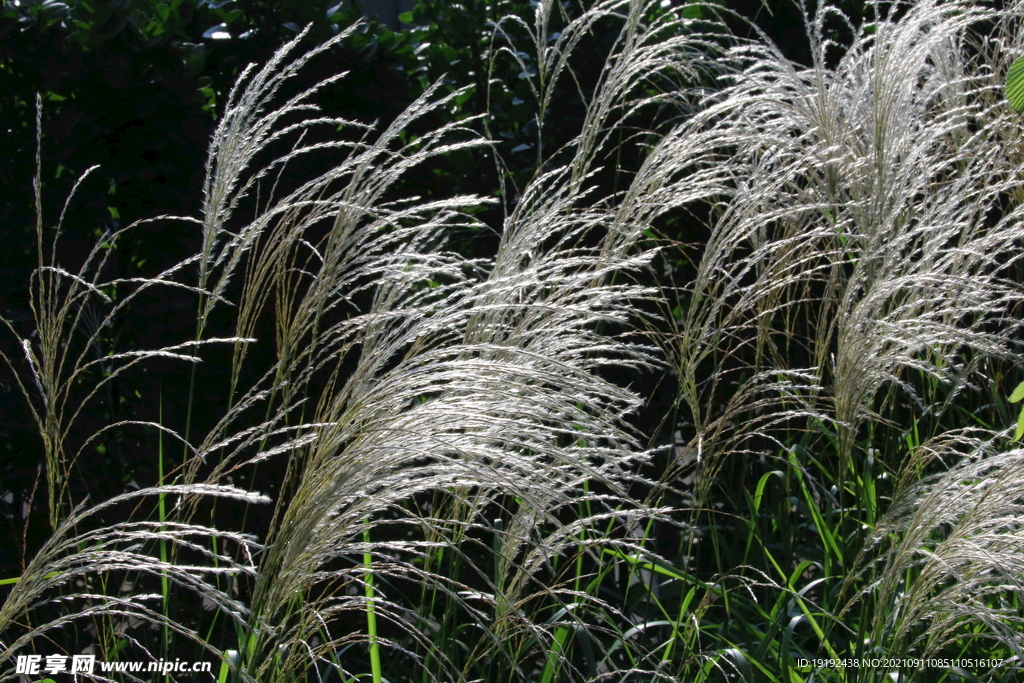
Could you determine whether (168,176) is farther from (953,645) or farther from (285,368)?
(953,645)

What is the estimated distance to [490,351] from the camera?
1681mm

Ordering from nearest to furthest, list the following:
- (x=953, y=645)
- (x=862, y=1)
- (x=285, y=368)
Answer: (x=285, y=368), (x=953, y=645), (x=862, y=1)

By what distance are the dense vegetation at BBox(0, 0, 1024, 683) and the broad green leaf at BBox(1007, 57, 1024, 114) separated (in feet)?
2.17

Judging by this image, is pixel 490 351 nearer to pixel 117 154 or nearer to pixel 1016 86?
pixel 1016 86

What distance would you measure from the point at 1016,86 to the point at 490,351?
928 mm

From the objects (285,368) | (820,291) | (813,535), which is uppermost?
(285,368)

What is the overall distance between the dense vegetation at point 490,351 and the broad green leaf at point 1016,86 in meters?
0.66

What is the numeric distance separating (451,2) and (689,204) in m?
1.08

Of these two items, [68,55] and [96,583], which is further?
[68,55]

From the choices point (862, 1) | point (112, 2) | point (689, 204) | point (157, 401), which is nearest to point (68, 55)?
point (112, 2)

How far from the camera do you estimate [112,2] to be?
8.30 ft

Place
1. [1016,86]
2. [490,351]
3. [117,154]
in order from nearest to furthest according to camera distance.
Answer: [1016,86] < [490,351] < [117,154]

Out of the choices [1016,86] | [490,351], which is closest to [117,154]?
[490,351]

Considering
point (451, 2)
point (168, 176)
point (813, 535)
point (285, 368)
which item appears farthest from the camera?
point (451, 2)
